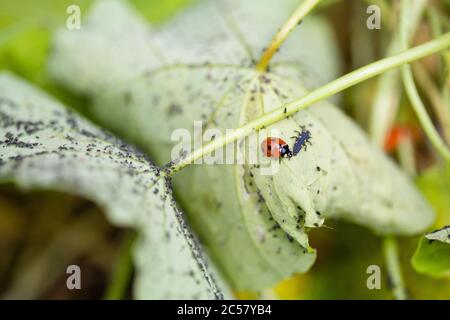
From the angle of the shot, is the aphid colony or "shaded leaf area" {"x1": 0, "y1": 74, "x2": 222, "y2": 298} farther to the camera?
the aphid colony

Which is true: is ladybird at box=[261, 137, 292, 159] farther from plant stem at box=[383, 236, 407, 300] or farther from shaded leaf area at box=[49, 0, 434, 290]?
plant stem at box=[383, 236, 407, 300]

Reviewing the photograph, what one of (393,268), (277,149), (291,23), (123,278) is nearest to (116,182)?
(277,149)

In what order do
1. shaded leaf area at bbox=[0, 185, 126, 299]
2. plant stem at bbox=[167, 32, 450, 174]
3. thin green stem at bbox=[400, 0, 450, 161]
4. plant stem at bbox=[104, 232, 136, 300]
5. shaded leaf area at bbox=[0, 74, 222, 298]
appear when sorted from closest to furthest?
shaded leaf area at bbox=[0, 74, 222, 298]
plant stem at bbox=[167, 32, 450, 174]
thin green stem at bbox=[400, 0, 450, 161]
plant stem at bbox=[104, 232, 136, 300]
shaded leaf area at bbox=[0, 185, 126, 299]

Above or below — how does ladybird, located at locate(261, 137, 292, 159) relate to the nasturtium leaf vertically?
above

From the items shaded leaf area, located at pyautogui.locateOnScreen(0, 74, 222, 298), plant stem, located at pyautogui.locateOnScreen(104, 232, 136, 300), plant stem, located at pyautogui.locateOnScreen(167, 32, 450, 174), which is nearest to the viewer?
shaded leaf area, located at pyautogui.locateOnScreen(0, 74, 222, 298)

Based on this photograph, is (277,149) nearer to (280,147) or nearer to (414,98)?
(280,147)

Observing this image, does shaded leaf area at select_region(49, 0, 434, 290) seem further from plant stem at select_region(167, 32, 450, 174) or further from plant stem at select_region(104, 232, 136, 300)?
plant stem at select_region(104, 232, 136, 300)

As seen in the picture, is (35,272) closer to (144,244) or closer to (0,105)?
(0,105)

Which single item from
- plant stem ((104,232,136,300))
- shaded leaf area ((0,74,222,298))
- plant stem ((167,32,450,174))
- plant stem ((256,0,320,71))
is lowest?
plant stem ((104,232,136,300))

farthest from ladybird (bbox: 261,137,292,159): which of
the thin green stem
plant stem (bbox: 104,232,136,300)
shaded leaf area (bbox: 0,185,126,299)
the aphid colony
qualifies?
shaded leaf area (bbox: 0,185,126,299)
